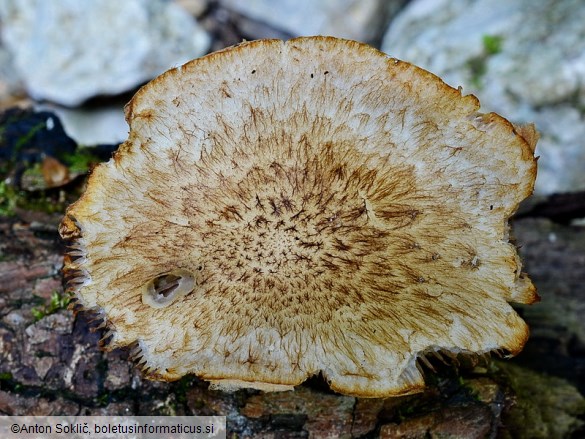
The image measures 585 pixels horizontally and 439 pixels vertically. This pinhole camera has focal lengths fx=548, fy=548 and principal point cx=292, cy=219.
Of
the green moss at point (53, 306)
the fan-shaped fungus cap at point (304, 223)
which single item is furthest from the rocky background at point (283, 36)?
the fan-shaped fungus cap at point (304, 223)

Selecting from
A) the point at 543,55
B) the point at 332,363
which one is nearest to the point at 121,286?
the point at 332,363

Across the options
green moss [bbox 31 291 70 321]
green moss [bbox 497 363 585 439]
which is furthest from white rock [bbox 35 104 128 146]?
green moss [bbox 497 363 585 439]

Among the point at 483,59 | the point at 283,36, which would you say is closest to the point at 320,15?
the point at 283,36

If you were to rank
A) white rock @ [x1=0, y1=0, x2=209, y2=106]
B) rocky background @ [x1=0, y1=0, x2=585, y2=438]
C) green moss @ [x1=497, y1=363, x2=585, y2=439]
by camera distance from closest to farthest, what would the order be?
rocky background @ [x1=0, y1=0, x2=585, y2=438], green moss @ [x1=497, y1=363, x2=585, y2=439], white rock @ [x1=0, y1=0, x2=209, y2=106]

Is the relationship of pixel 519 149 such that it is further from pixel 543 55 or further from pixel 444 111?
pixel 543 55

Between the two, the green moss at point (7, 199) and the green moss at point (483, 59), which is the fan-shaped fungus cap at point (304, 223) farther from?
the green moss at point (483, 59)

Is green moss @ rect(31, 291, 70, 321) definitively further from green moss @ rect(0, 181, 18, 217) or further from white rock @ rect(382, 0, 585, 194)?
white rock @ rect(382, 0, 585, 194)
